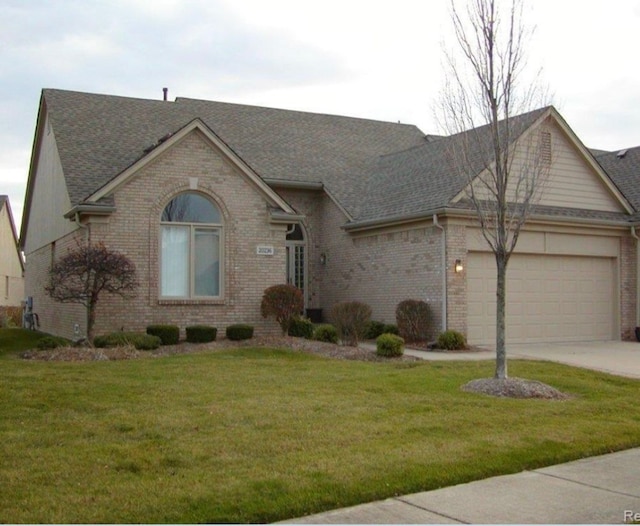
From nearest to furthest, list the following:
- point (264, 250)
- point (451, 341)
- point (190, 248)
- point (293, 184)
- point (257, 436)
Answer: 1. point (257, 436)
2. point (451, 341)
3. point (190, 248)
4. point (264, 250)
5. point (293, 184)

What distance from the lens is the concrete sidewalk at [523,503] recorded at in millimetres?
5809

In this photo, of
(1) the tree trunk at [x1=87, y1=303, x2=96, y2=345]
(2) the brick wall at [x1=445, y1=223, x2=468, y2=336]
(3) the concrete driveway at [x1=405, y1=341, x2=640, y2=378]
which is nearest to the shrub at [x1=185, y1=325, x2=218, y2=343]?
(1) the tree trunk at [x1=87, y1=303, x2=96, y2=345]

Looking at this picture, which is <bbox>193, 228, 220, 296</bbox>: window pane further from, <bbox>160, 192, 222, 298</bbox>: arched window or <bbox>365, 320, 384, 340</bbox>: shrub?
<bbox>365, 320, 384, 340</bbox>: shrub

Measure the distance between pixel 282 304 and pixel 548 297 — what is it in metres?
7.57

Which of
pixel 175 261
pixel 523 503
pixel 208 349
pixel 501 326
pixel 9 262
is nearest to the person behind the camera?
pixel 523 503

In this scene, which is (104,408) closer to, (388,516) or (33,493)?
(33,493)

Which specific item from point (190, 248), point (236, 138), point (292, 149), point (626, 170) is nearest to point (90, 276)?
point (190, 248)

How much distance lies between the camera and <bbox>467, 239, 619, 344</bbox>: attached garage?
19.6 metres

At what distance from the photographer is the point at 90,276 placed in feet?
53.0

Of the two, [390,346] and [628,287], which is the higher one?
[628,287]

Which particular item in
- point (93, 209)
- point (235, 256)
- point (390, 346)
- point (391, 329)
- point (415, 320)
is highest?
point (93, 209)

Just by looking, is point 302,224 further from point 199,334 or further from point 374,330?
point 199,334

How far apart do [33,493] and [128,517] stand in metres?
1.01

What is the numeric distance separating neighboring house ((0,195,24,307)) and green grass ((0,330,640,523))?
96.2ft
